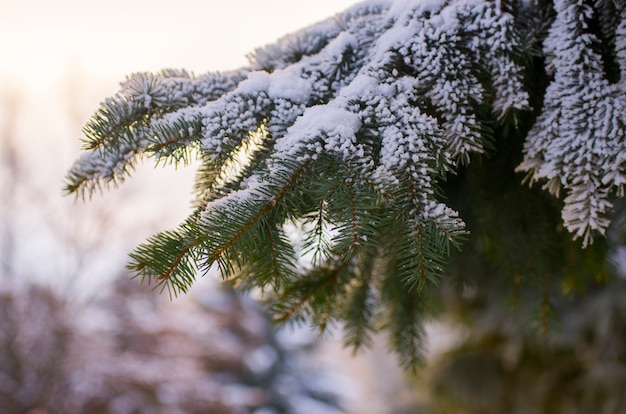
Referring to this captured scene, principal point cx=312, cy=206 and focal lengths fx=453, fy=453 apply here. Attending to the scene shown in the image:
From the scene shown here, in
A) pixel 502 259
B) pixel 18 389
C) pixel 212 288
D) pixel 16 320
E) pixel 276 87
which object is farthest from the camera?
pixel 212 288

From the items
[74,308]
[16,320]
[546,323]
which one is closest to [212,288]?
[74,308]

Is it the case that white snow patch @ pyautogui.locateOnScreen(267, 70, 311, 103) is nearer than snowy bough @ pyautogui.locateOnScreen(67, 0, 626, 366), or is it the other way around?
snowy bough @ pyautogui.locateOnScreen(67, 0, 626, 366)

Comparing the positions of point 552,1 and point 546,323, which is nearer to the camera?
point 552,1

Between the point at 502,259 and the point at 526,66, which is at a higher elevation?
the point at 526,66

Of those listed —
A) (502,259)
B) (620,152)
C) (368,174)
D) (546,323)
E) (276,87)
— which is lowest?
(546,323)

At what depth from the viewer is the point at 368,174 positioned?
64 cm

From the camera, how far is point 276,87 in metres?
0.79

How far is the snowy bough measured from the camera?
630 mm

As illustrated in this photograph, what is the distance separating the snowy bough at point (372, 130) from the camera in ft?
2.07

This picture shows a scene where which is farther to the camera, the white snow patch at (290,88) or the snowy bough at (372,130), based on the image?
the white snow patch at (290,88)

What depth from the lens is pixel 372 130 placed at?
698 millimetres

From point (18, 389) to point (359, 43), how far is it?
5472 millimetres

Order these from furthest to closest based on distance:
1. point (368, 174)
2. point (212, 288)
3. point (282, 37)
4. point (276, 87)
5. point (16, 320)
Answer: point (212, 288) → point (16, 320) → point (282, 37) → point (276, 87) → point (368, 174)

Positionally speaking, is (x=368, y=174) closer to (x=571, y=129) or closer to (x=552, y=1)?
(x=571, y=129)
